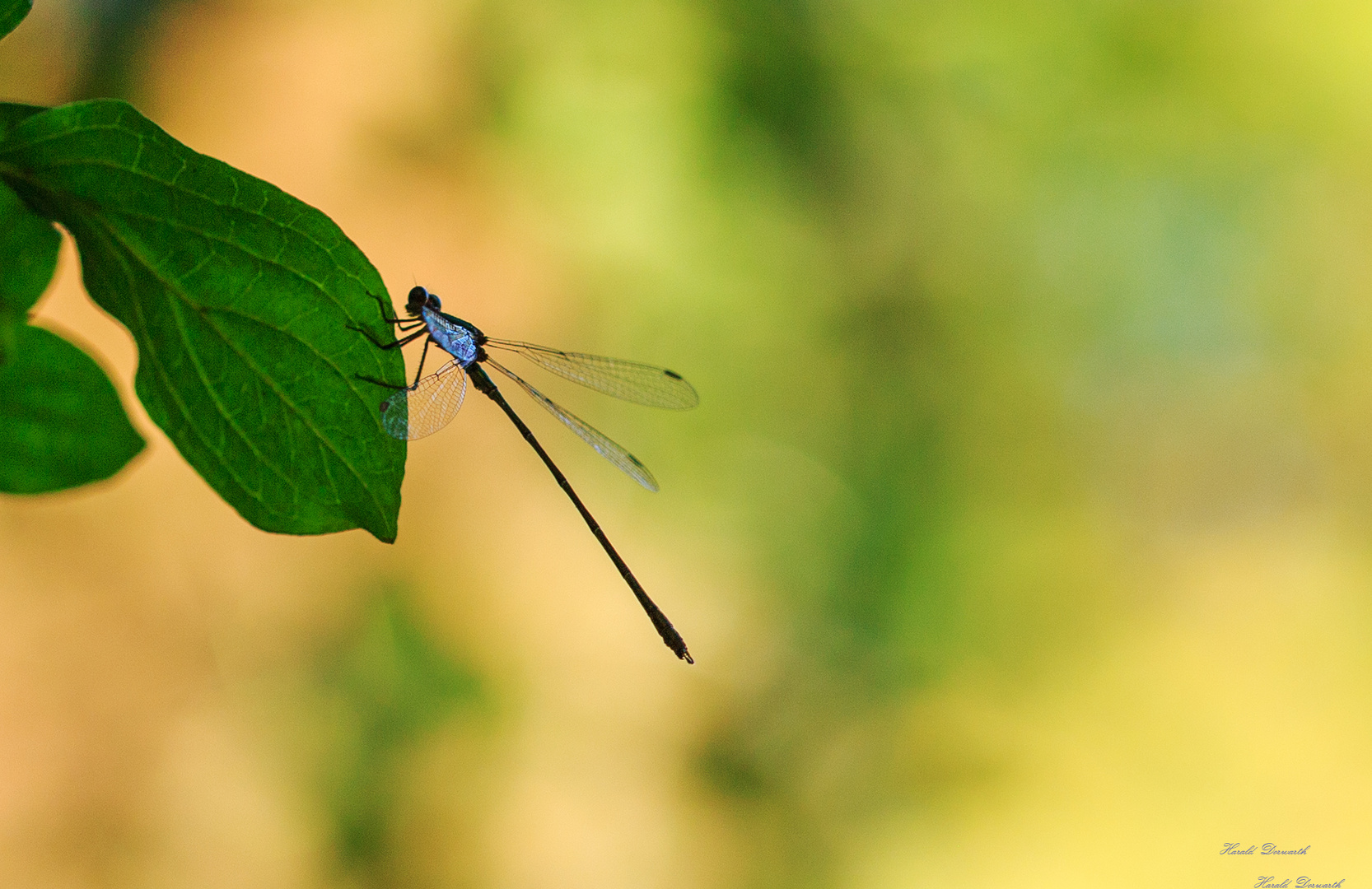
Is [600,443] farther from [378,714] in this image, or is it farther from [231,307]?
[378,714]

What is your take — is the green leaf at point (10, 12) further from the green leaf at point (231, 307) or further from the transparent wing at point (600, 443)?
the transparent wing at point (600, 443)

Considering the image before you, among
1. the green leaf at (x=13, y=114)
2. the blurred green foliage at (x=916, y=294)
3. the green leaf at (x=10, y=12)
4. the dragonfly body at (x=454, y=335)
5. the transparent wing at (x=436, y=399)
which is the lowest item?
the green leaf at (x=13, y=114)

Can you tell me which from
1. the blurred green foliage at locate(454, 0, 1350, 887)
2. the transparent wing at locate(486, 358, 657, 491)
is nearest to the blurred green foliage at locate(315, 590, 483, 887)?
the blurred green foliage at locate(454, 0, 1350, 887)

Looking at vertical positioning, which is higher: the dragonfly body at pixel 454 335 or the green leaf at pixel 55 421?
the dragonfly body at pixel 454 335

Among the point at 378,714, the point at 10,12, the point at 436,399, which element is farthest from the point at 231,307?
the point at 378,714

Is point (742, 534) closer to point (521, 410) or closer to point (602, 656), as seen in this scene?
point (602, 656)

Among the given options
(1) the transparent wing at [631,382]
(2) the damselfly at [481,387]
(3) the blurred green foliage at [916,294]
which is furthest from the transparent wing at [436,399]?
(3) the blurred green foliage at [916,294]
